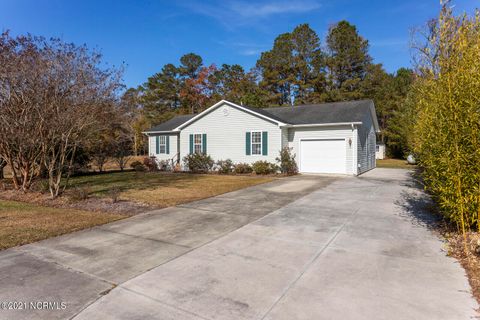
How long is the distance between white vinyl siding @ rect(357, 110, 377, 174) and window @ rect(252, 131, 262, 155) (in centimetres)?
545

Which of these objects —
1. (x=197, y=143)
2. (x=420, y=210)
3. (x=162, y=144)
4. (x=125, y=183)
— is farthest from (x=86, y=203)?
(x=162, y=144)

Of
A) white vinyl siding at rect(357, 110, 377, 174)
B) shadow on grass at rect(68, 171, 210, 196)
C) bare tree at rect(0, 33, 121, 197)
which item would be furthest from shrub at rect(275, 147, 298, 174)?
bare tree at rect(0, 33, 121, 197)

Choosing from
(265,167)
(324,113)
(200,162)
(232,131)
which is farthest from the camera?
(200,162)

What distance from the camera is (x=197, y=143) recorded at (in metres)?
18.5

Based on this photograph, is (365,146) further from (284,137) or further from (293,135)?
(284,137)

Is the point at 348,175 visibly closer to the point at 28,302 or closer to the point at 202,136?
the point at 202,136

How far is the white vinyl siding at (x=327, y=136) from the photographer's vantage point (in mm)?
14735

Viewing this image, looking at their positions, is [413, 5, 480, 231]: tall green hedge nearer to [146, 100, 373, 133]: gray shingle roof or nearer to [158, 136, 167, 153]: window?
[146, 100, 373, 133]: gray shingle roof

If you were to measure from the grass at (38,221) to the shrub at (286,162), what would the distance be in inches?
407

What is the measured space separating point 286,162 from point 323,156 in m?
2.15

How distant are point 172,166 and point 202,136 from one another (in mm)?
3571

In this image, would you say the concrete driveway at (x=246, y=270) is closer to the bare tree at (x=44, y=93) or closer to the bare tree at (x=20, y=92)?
the bare tree at (x=44, y=93)

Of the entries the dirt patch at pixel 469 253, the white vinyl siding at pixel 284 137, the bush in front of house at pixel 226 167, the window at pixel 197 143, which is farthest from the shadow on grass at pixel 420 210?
the window at pixel 197 143

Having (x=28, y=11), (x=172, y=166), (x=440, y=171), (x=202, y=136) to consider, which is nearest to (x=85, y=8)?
(x=28, y=11)
